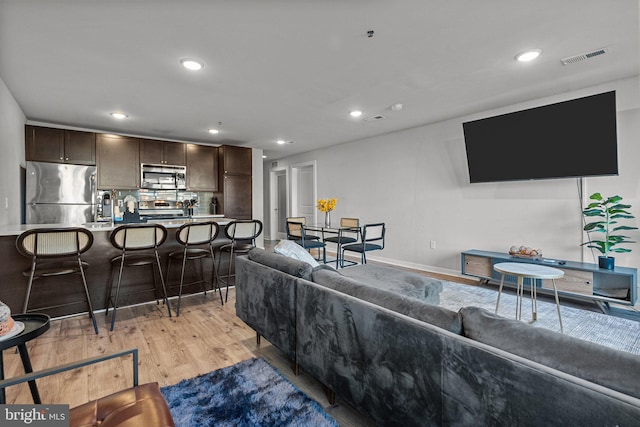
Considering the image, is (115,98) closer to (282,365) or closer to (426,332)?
(282,365)

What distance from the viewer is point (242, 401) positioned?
5.71ft

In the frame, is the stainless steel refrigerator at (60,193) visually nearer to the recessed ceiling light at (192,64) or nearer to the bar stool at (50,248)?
the bar stool at (50,248)

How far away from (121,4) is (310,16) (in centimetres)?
123

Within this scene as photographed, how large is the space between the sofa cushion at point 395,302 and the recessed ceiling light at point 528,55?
2.58 m

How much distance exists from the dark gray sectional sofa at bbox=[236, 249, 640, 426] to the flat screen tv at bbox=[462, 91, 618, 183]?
A: 131 inches

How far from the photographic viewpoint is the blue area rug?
1589 millimetres

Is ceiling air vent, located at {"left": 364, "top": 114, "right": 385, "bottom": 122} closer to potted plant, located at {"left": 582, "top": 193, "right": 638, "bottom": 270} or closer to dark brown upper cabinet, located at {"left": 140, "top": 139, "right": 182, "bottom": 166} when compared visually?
potted plant, located at {"left": 582, "top": 193, "right": 638, "bottom": 270}

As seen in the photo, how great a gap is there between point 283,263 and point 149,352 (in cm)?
132

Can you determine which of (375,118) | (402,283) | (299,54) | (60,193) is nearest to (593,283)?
(402,283)

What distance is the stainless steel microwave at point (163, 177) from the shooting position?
18.0ft

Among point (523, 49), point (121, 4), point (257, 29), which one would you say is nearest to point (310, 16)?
point (257, 29)

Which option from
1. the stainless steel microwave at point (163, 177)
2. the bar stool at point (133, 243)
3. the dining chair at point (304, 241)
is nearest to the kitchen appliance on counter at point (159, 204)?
the stainless steel microwave at point (163, 177)

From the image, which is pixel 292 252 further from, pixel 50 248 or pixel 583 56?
pixel 583 56

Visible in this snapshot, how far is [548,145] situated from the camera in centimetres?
360
